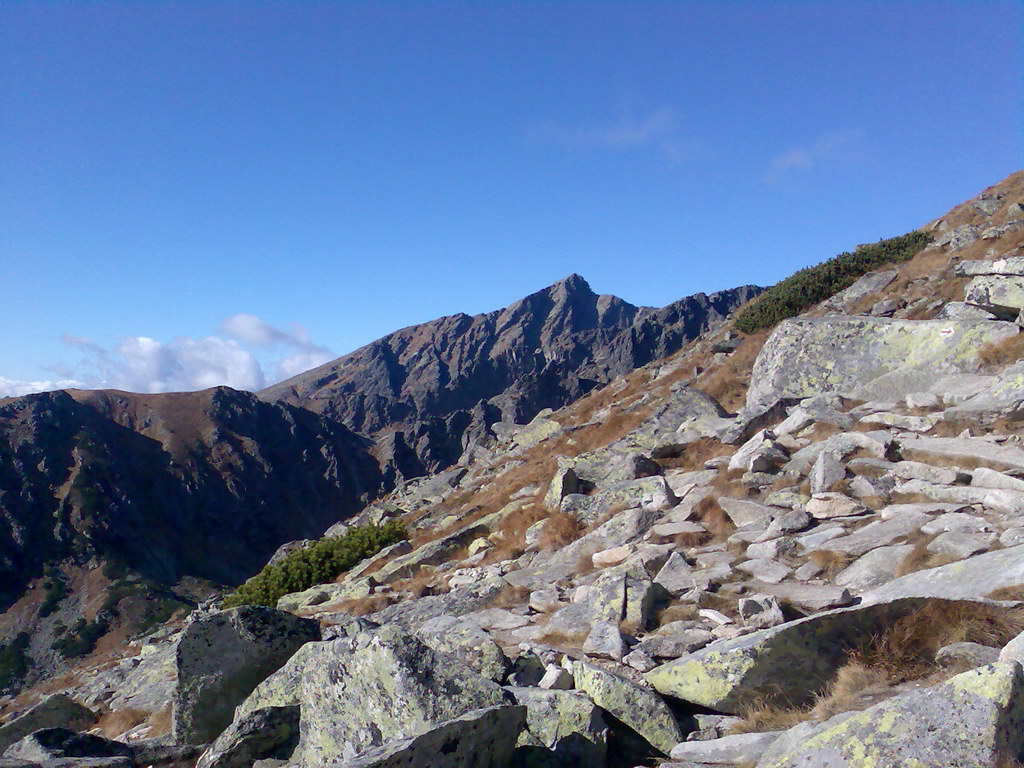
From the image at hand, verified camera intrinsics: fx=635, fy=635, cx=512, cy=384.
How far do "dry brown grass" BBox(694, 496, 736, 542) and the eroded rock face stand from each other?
591 centimetres

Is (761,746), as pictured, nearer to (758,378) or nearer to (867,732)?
(867,732)

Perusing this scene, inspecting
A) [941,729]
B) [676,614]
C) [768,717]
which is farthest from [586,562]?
[941,729]

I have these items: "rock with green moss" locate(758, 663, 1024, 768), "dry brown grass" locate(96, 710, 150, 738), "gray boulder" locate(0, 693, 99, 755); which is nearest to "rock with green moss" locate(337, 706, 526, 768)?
"rock with green moss" locate(758, 663, 1024, 768)

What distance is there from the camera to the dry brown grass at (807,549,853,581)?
23.7 feet

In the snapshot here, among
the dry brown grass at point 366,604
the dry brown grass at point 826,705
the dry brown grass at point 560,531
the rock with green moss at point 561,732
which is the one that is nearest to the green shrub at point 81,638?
the dry brown grass at point 366,604

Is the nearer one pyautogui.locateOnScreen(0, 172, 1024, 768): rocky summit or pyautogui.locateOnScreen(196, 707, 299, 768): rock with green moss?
pyautogui.locateOnScreen(0, 172, 1024, 768): rocky summit

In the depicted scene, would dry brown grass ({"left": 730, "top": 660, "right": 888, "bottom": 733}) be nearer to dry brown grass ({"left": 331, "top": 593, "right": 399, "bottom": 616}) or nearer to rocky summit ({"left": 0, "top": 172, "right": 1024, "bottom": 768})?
rocky summit ({"left": 0, "top": 172, "right": 1024, "bottom": 768})

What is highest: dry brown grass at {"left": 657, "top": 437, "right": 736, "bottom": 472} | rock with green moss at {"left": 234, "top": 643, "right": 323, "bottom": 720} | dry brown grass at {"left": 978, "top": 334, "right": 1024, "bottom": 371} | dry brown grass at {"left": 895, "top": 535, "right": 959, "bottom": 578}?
dry brown grass at {"left": 978, "top": 334, "right": 1024, "bottom": 371}

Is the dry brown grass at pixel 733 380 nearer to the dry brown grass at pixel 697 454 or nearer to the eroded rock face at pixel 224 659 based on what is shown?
the dry brown grass at pixel 697 454

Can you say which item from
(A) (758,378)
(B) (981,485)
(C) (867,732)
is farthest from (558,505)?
(C) (867,732)

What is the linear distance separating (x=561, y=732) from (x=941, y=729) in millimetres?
2866

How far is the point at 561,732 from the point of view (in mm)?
5238

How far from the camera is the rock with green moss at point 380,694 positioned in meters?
4.98

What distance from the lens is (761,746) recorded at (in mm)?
4480
